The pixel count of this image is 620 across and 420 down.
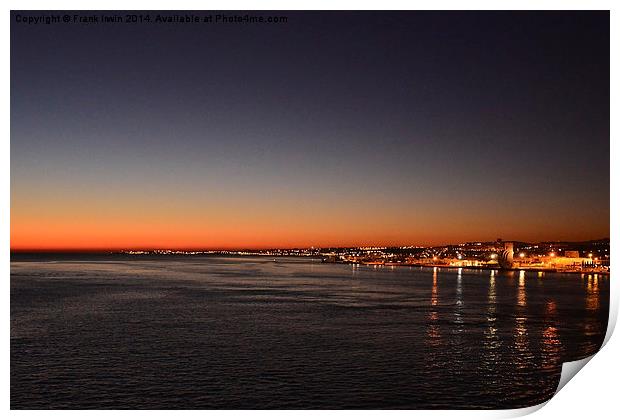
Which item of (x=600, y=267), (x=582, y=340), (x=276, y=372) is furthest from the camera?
(x=600, y=267)

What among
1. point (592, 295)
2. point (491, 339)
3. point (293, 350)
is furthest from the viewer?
point (592, 295)

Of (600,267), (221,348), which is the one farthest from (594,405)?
(600,267)

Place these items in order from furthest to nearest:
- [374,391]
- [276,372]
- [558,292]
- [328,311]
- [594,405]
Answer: [558,292] → [328,311] → [276,372] → [374,391] → [594,405]

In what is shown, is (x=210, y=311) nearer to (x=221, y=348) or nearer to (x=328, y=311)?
(x=328, y=311)

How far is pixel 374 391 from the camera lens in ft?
25.4

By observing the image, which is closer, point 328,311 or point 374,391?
point 374,391

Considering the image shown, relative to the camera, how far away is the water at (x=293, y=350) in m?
7.67

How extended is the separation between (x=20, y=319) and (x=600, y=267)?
2475cm
